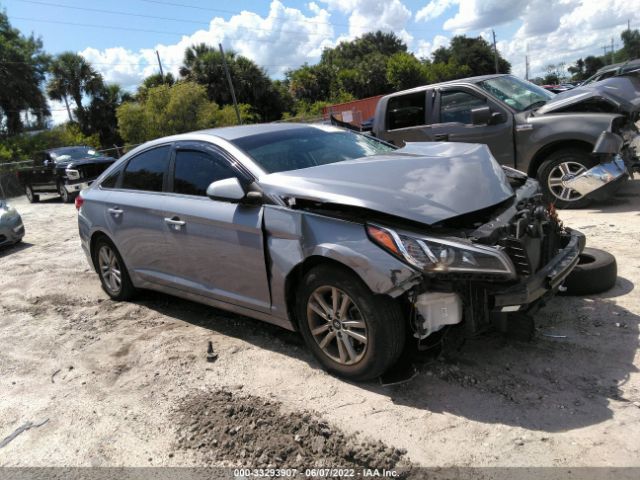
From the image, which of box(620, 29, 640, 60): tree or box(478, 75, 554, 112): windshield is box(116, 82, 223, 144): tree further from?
box(620, 29, 640, 60): tree

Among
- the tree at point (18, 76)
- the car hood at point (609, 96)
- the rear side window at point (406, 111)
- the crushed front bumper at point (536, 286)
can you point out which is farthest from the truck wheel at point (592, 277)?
the tree at point (18, 76)

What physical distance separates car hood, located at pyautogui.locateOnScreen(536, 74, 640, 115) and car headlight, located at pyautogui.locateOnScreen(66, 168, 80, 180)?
12.2 m

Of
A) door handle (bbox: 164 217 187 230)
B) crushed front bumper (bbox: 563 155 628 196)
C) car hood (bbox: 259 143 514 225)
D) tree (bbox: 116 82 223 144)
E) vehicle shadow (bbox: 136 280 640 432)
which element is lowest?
vehicle shadow (bbox: 136 280 640 432)

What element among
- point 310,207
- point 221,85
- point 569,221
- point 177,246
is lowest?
point 569,221

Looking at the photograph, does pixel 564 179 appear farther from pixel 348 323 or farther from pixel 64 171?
pixel 64 171

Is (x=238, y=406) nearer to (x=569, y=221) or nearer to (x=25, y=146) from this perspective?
(x=569, y=221)

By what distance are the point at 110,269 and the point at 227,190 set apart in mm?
2503

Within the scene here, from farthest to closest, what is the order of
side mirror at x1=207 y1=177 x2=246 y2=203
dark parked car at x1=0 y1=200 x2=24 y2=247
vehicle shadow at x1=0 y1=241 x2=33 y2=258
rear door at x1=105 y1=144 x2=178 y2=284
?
dark parked car at x1=0 y1=200 x2=24 y2=247
vehicle shadow at x1=0 y1=241 x2=33 y2=258
rear door at x1=105 y1=144 x2=178 y2=284
side mirror at x1=207 y1=177 x2=246 y2=203

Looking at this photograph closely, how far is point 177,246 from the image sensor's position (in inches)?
178

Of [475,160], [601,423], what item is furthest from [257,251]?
[601,423]

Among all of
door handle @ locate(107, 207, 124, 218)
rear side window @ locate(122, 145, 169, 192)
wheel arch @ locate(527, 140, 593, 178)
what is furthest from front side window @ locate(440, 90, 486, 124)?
door handle @ locate(107, 207, 124, 218)

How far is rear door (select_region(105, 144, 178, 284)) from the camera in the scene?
15.5 ft

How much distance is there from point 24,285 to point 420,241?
19.4 ft

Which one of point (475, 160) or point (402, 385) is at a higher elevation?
point (475, 160)
